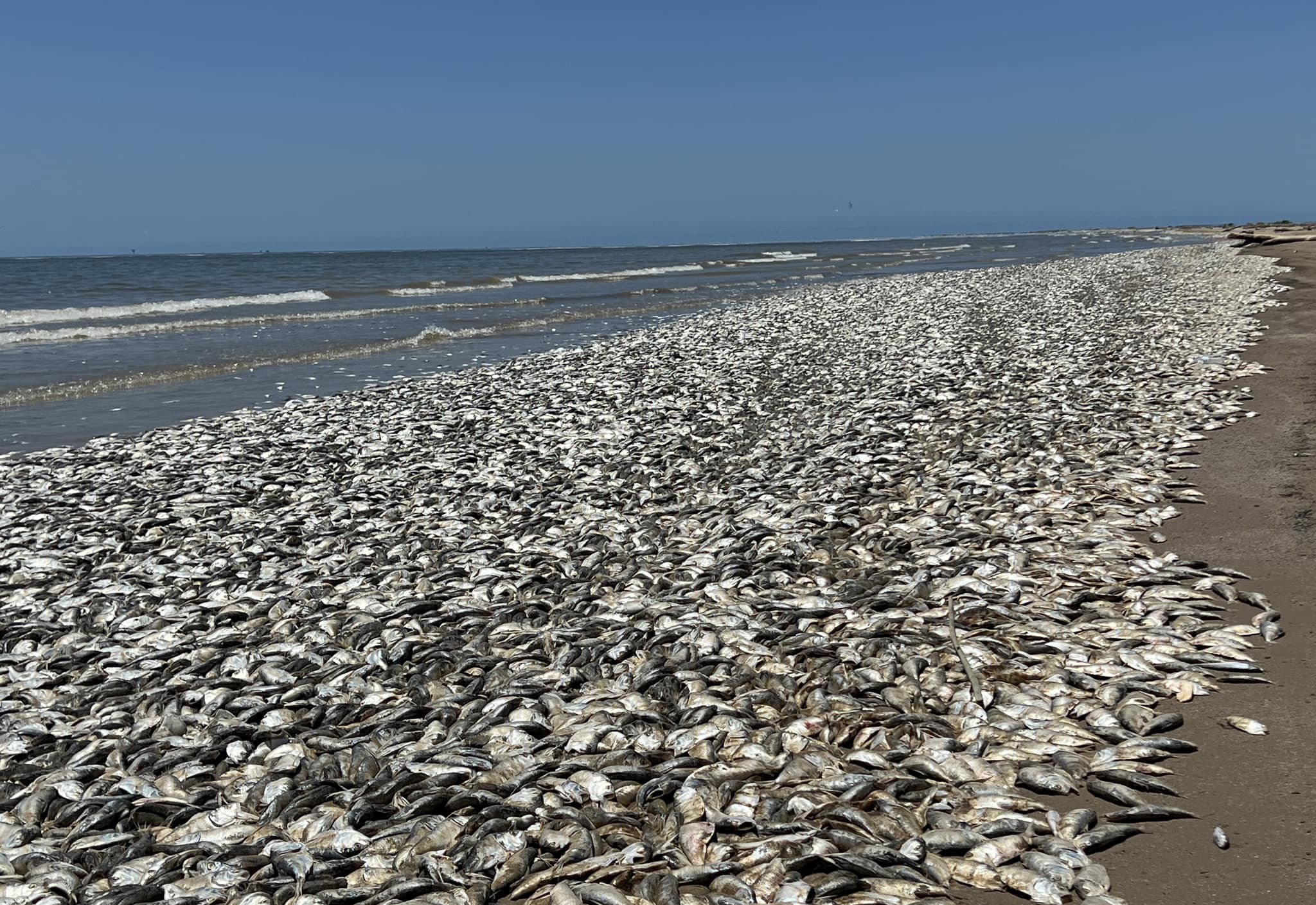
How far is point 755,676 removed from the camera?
552 cm

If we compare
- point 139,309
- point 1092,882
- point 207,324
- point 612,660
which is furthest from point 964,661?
point 139,309

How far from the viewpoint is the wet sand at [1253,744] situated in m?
3.78

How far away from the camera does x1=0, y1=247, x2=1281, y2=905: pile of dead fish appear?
4.05 metres

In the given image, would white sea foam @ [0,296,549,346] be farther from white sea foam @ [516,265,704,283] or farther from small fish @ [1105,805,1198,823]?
small fish @ [1105,805,1198,823]

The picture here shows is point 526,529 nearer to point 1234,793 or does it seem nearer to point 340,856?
point 340,856

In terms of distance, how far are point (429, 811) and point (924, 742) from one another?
7.81ft

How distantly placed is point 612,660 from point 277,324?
30084 mm

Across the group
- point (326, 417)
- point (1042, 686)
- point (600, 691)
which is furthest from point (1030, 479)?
point (326, 417)

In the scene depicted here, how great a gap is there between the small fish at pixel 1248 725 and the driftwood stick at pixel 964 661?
1185 mm

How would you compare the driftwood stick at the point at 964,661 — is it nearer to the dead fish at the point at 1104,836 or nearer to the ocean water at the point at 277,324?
the dead fish at the point at 1104,836

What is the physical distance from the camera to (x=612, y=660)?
5.91m

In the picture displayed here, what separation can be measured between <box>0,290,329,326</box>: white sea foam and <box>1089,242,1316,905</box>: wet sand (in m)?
36.6

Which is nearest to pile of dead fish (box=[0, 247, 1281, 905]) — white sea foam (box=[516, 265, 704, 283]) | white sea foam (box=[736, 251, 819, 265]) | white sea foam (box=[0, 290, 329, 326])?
white sea foam (box=[0, 290, 329, 326])

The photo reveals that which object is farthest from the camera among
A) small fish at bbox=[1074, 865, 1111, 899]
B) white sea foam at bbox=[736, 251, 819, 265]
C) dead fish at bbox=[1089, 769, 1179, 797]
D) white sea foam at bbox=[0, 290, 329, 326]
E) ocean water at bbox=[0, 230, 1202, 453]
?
white sea foam at bbox=[736, 251, 819, 265]
